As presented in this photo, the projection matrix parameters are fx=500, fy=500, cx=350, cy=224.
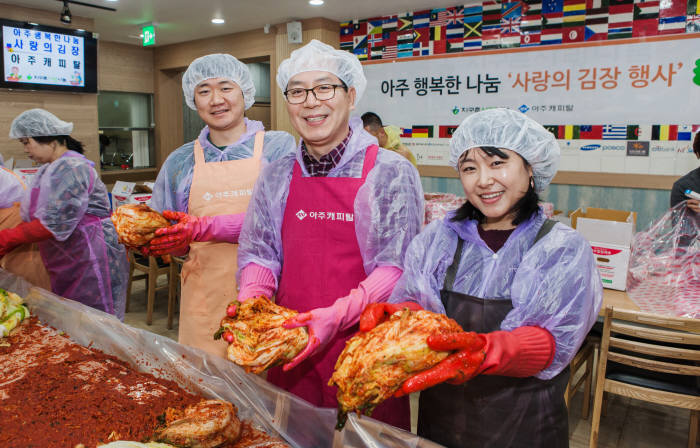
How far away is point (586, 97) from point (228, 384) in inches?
164

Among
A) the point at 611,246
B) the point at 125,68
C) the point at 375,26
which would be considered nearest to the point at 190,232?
the point at 611,246

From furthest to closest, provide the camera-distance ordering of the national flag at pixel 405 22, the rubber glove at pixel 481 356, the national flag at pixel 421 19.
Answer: the national flag at pixel 405 22 → the national flag at pixel 421 19 → the rubber glove at pixel 481 356

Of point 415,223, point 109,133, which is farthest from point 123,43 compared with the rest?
point 415,223

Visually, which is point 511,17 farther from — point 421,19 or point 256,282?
point 256,282

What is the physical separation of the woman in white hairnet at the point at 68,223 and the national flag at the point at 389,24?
3.58m

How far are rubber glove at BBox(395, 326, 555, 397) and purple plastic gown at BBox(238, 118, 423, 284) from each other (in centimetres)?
45

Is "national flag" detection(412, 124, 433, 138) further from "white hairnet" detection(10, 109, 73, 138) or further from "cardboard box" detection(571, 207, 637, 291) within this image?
"white hairnet" detection(10, 109, 73, 138)

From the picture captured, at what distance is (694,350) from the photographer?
2.08 metres

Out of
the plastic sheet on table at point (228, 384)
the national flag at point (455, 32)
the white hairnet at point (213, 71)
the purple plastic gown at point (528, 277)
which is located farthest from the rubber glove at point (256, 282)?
the national flag at point (455, 32)

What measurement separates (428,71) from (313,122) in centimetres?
Result: 405

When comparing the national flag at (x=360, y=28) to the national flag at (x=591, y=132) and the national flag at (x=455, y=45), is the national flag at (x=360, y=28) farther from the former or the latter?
the national flag at (x=591, y=132)

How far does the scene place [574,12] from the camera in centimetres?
433

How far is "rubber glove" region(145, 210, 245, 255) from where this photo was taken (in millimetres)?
1668

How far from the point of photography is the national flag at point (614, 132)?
4.25m
